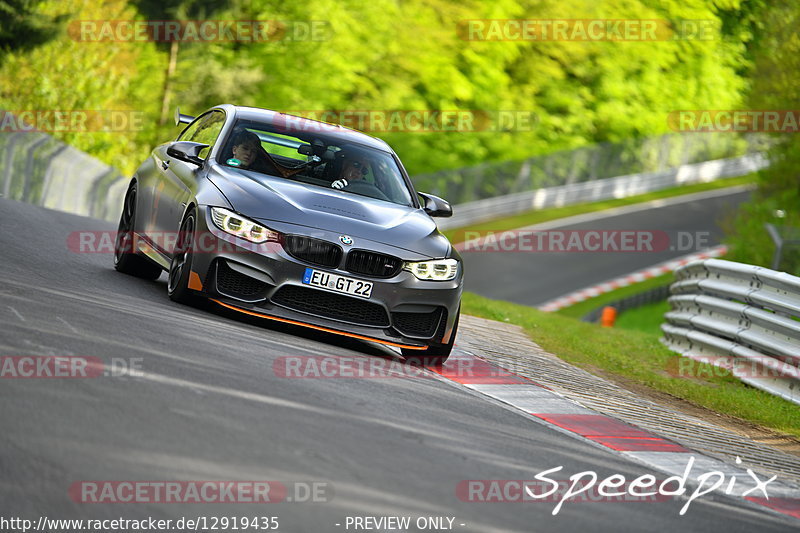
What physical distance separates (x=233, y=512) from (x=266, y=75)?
138 feet

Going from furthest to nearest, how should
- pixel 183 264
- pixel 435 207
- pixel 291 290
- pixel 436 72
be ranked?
pixel 436 72, pixel 435 207, pixel 183 264, pixel 291 290

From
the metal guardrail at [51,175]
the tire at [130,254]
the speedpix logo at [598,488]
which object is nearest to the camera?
the speedpix logo at [598,488]

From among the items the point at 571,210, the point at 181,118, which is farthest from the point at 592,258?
the point at 181,118

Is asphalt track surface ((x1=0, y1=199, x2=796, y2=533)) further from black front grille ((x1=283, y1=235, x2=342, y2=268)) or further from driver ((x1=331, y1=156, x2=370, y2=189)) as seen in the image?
driver ((x1=331, y1=156, x2=370, y2=189))

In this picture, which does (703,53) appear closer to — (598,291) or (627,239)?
(627,239)

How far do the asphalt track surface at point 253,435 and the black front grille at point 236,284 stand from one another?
0.24m

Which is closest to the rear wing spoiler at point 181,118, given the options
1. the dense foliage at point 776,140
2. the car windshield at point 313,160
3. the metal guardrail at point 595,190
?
the car windshield at point 313,160

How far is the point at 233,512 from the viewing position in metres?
4.75

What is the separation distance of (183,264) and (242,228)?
24.3 inches

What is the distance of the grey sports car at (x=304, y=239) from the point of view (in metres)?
8.84

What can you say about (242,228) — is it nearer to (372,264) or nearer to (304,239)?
(304,239)

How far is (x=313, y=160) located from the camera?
10273 millimetres

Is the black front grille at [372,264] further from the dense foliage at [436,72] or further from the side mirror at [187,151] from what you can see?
the dense foliage at [436,72]

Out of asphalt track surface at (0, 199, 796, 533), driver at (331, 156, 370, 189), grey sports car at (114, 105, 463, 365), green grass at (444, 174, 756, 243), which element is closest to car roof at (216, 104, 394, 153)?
grey sports car at (114, 105, 463, 365)
